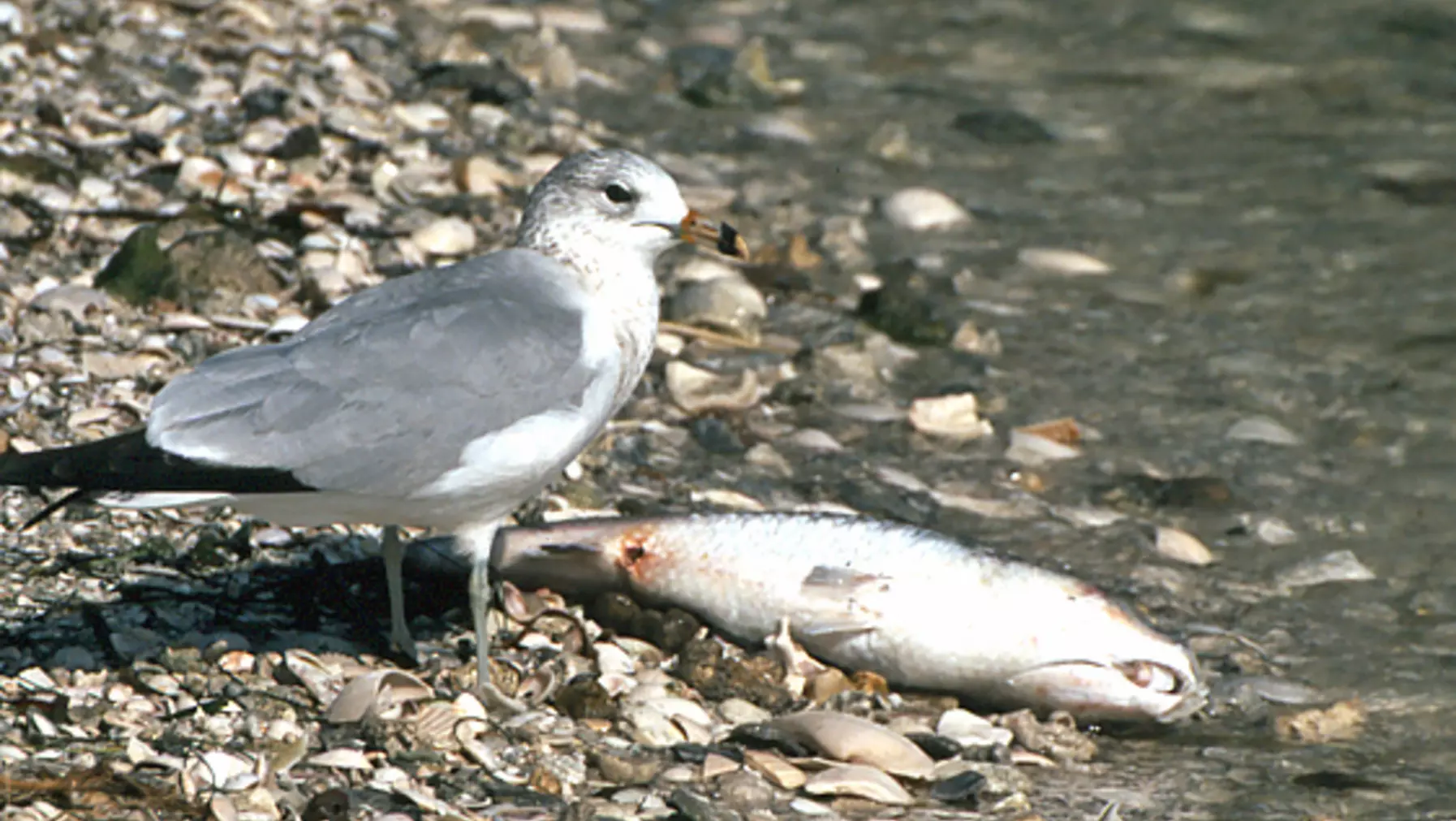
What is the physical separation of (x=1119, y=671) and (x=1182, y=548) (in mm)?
1208

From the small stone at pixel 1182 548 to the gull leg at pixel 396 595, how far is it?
2.19 metres

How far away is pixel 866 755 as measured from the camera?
14.6 feet

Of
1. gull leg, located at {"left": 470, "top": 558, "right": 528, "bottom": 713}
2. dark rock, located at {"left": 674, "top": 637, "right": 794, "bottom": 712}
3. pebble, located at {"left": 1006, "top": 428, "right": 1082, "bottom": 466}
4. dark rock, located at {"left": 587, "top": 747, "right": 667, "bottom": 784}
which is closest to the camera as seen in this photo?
dark rock, located at {"left": 587, "top": 747, "right": 667, "bottom": 784}

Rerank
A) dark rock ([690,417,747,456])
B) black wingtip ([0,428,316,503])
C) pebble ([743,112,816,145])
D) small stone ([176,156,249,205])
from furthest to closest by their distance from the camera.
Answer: pebble ([743,112,816,145]) < small stone ([176,156,249,205]) < dark rock ([690,417,747,456]) < black wingtip ([0,428,316,503])

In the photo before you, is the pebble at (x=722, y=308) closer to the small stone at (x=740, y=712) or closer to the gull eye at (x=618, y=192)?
the gull eye at (x=618, y=192)

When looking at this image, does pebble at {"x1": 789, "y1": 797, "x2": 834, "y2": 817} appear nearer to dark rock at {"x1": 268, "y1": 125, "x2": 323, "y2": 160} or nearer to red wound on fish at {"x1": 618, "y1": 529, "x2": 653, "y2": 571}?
red wound on fish at {"x1": 618, "y1": 529, "x2": 653, "y2": 571}

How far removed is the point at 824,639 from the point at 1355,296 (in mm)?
3525

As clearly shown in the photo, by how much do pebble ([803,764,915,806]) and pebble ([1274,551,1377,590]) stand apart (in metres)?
1.83

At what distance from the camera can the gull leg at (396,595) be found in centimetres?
484

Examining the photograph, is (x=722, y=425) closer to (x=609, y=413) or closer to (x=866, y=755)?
(x=609, y=413)

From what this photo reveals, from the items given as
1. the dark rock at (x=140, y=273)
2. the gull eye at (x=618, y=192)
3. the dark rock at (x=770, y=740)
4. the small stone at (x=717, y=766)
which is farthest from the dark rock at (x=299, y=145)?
the small stone at (x=717, y=766)

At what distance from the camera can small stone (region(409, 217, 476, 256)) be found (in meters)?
6.89

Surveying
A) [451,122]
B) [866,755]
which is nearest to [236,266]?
[451,122]

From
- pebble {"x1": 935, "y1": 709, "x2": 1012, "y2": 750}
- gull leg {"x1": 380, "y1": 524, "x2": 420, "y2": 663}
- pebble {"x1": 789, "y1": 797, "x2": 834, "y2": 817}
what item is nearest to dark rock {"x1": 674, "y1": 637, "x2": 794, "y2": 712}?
pebble {"x1": 935, "y1": 709, "x2": 1012, "y2": 750}
